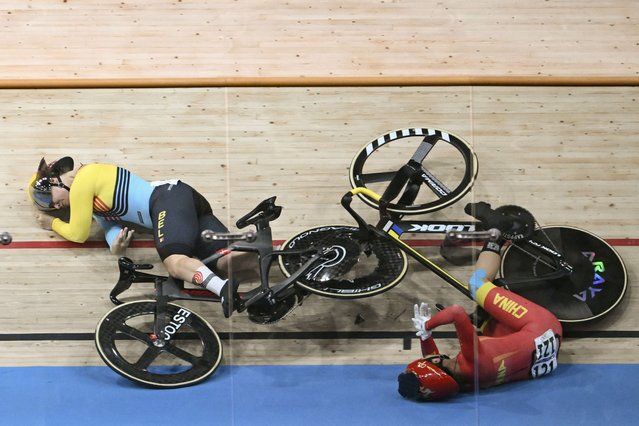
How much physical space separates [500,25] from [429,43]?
0.36 meters

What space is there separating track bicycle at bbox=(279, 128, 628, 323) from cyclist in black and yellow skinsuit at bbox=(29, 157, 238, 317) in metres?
0.40

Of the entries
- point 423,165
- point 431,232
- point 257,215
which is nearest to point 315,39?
point 423,165

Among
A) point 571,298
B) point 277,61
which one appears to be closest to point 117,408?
point 277,61

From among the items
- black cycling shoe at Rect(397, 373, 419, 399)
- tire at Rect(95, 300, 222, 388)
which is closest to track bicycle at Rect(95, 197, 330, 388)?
tire at Rect(95, 300, 222, 388)

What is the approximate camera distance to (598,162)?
4078 mm

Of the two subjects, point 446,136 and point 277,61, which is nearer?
point 446,136

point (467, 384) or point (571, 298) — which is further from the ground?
point (571, 298)

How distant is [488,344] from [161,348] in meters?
1.49

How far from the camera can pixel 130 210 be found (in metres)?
4.28

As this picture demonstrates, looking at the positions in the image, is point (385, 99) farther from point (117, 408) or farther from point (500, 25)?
point (117, 408)

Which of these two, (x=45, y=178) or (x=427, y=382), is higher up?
(x=45, y=178)

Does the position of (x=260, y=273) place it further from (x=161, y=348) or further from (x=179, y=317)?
(x=161, y=348)

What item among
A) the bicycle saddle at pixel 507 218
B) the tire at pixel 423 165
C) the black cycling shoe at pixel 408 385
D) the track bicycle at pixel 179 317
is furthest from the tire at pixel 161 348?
the bicycle saddle at pixel 507 218

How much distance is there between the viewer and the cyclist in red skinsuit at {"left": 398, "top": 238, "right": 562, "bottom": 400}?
13.0 feet
